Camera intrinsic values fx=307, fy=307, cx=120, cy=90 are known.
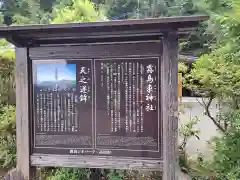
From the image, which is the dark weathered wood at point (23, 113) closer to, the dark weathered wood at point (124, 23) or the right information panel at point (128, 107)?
the dark weathered wood at point (124, 23)

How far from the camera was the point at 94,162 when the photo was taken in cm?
404

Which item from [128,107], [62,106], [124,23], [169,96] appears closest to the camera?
[124,23]

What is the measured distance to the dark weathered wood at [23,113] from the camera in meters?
4.17

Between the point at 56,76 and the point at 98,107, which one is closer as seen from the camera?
the point at 98,107

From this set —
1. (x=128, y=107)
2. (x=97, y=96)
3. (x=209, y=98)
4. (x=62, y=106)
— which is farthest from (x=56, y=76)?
(x=209, y=98)

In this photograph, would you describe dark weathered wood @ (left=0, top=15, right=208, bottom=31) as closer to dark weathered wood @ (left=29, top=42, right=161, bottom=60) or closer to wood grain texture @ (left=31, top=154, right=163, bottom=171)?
dark weathered wood @ (left=29, top=42, right=161, bottom=60)

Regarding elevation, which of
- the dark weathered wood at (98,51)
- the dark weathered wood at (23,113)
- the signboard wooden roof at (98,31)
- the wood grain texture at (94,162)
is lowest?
the wood grain texture at (94,162)

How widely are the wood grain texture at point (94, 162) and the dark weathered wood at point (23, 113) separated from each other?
0.45 ft

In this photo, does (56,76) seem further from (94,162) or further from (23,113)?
(94,162)

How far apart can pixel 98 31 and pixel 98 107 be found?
979mm

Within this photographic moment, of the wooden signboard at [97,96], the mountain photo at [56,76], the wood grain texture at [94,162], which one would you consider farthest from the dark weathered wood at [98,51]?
the wood grain texture at [94,162]

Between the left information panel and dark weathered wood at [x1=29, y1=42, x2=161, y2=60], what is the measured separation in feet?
0.27

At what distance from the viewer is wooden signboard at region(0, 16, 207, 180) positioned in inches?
151

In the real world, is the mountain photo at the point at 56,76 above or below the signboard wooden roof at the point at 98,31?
below
